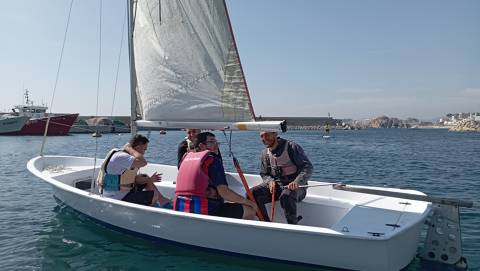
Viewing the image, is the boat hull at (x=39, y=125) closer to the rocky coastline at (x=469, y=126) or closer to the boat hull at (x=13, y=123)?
the boat hull at (x=13, y=123)

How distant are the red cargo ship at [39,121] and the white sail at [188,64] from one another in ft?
142

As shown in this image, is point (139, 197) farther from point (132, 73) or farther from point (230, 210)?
point (132, 73)

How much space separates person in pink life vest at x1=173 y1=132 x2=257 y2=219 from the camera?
4.91m

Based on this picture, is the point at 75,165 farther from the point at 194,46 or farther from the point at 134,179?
the point at 194,46

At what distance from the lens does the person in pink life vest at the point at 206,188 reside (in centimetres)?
491

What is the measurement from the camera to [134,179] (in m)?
6.34

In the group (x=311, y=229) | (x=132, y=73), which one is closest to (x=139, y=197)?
(x=132, y=73)

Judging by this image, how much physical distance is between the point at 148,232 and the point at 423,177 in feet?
42.6

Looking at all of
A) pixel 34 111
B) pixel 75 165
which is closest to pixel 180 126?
pixel 75 165

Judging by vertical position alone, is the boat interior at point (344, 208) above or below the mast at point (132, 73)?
below

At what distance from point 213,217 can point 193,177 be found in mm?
618

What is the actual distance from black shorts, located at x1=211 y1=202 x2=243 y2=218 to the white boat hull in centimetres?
28

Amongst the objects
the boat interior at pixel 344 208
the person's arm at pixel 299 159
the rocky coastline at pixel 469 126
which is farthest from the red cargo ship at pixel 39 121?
the rocky coastline at pixel 469 126

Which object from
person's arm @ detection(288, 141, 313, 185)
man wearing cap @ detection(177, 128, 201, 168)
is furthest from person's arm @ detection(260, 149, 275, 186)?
man wearing cap @ detection(177, 128, 201, 168)
